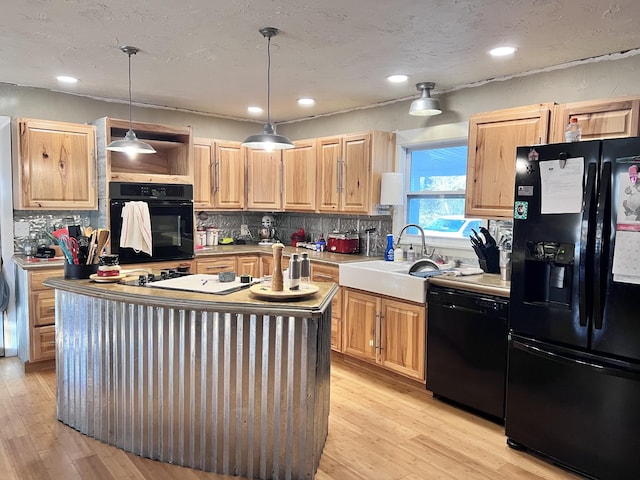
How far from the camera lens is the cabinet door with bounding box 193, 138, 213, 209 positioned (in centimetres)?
493

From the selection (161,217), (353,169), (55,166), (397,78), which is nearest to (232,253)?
(161,217)

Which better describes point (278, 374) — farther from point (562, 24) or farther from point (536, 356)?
point (562, 24)

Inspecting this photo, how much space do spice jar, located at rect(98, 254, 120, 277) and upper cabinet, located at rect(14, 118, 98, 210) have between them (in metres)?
1.72

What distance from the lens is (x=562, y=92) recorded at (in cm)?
329

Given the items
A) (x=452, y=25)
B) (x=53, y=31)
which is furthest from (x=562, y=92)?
(x=53, y=31)

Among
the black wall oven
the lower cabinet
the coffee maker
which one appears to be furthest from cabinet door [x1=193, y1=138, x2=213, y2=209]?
the lower cabinet

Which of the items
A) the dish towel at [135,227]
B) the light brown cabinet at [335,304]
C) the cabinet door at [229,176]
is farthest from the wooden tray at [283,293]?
the cabinet door at [229,176]

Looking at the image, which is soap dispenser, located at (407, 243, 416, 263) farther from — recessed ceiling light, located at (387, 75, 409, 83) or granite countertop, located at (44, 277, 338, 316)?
granite countertop, located at (44, 277, 338, 316)

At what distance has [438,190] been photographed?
4203 mm

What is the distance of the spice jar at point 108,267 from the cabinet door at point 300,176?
249 centimetres

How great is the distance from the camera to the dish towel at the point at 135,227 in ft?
13.7

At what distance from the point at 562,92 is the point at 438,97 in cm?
106

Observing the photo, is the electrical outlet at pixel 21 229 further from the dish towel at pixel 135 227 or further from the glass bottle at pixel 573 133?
the glass bottle at pixel 573 133

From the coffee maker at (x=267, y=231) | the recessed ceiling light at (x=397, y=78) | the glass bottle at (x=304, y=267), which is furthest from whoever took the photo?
the coffee maker at (x=267, y=231)
